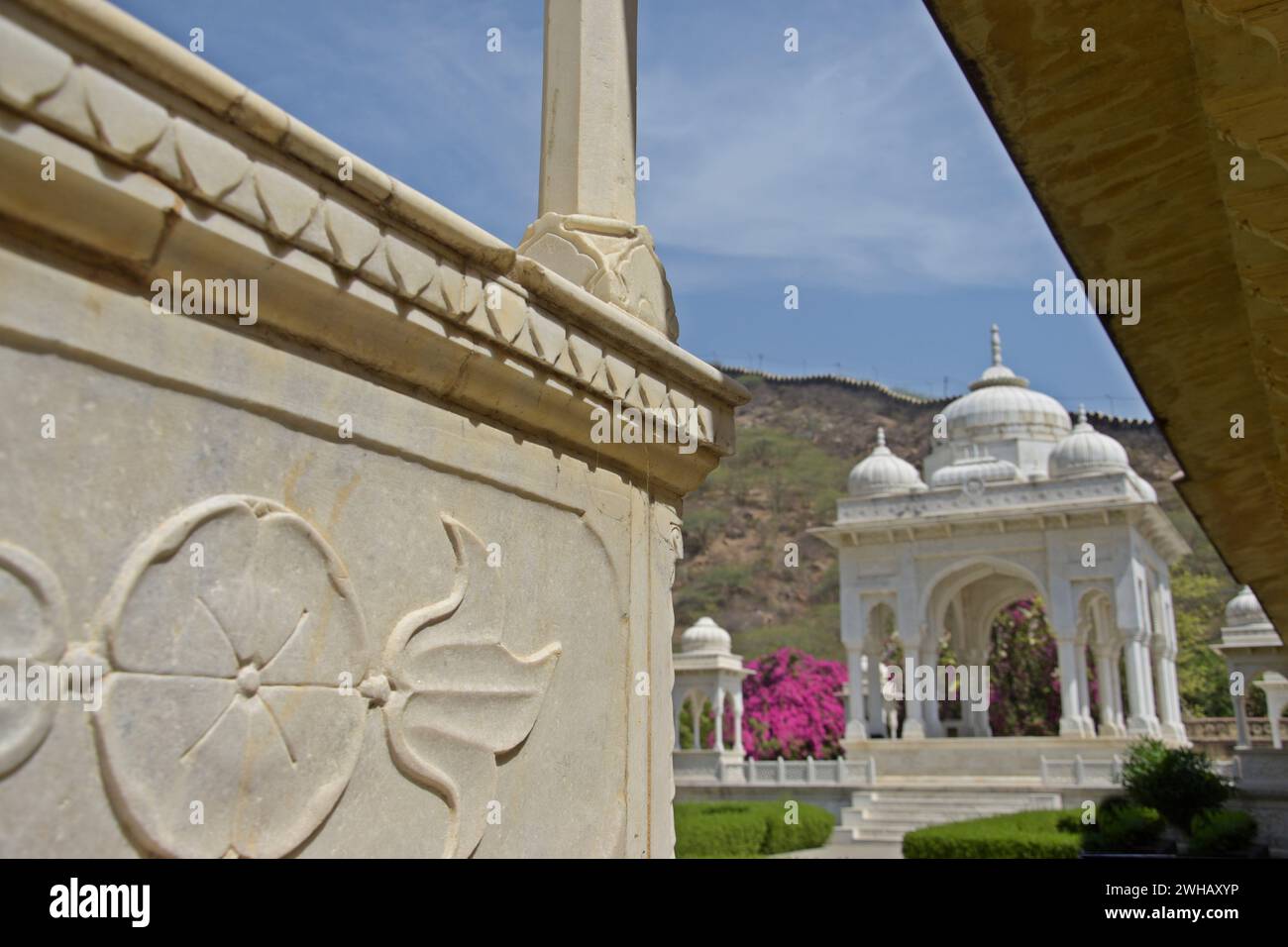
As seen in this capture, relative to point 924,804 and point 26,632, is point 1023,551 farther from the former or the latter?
point 26,632

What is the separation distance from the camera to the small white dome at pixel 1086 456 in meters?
22.6

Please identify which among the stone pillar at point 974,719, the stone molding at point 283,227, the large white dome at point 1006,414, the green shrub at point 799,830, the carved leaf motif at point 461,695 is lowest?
the green shrub at point 799,830

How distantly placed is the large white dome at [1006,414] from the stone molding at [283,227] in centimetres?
2476

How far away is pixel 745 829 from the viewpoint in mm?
17672

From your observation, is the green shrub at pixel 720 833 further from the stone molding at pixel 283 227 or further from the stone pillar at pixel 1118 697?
the stone molding at pixel 283 227

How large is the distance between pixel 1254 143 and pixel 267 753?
6.55 feet

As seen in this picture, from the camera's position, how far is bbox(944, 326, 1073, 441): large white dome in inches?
1020

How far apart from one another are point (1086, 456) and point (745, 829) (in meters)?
10.5

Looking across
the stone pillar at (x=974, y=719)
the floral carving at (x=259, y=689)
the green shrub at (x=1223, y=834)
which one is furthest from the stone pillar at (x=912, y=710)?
the floral carving at (x=259, y=689)

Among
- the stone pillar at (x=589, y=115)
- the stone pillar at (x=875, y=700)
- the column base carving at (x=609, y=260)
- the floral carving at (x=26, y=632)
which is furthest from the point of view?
the stone pillar at (x=875, y=700)

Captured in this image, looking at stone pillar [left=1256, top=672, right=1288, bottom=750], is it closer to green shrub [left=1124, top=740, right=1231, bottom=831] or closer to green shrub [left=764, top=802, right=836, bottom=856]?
green shrub [left=1124, top=740, right=1231, bottom=831]

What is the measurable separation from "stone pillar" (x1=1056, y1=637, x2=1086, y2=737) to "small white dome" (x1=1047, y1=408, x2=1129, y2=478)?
11.0ft

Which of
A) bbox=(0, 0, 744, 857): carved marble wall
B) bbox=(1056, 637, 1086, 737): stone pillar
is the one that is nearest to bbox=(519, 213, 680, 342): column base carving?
bbox=(0, 0, 744, 857): carved marble wall

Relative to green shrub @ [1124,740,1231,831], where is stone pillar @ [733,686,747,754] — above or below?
above
